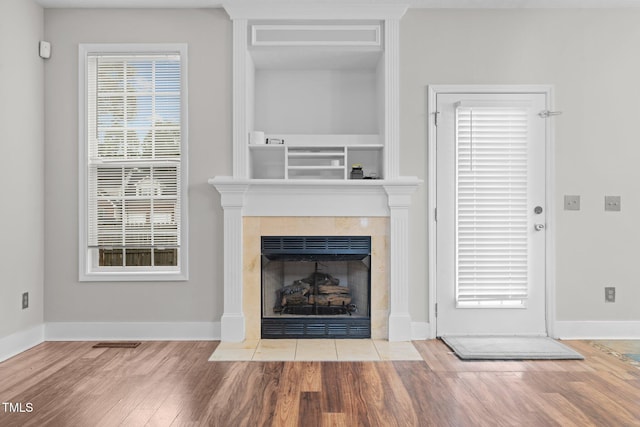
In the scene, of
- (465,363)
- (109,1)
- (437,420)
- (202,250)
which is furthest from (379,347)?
(109,1)

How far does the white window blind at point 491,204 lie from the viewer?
3.95m

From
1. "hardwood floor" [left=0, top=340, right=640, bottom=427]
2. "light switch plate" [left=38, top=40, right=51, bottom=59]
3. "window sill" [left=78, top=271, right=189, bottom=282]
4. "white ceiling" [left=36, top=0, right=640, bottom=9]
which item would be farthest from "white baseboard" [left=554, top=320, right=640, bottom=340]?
"light switch plate" [left=38, top=40, right=51, bottom=59]

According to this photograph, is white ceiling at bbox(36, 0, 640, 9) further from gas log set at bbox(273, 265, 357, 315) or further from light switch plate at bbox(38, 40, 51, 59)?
gas log set at bbox(273, 265, 357, 315)

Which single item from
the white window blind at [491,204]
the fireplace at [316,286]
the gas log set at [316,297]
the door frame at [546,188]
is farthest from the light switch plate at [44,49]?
the white window blind at [491,204]

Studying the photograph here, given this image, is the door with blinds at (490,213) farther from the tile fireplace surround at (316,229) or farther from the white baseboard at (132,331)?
the white baseboard at (132,331)

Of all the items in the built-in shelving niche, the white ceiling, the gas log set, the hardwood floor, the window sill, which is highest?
the white ceiling

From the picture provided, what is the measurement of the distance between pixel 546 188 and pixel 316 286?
2.08 metres

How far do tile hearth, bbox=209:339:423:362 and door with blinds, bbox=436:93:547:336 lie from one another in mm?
576

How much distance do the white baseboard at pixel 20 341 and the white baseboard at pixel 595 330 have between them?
4189mm

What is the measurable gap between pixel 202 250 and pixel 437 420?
233cm

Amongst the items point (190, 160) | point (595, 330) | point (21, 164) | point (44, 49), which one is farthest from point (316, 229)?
point (44, 49)

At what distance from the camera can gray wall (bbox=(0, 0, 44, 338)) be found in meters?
3.47

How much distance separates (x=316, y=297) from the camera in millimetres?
4008

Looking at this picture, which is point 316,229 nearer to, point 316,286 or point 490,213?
point 316,286
